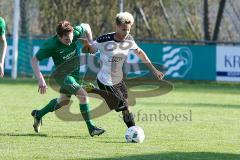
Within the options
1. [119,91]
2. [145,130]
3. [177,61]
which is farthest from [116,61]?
[177,61]

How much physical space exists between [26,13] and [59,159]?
21001 mm

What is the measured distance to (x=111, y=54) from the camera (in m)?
11.7

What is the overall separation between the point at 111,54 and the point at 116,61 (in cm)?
15

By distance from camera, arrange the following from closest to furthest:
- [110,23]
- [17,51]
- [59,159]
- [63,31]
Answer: [59,159]
[63,31]
[17,51]
[110,23]

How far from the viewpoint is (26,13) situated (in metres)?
30.1

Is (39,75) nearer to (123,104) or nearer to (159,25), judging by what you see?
(123,104)

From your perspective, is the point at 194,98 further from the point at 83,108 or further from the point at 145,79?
the point at 83,108

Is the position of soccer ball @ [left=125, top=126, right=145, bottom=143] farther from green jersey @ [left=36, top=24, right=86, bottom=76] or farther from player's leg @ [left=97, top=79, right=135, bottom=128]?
green jersey @ [left=36, top=24, right=86, bottom=76]

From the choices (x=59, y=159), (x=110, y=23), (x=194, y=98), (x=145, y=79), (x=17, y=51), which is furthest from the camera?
(x=110, y=23)

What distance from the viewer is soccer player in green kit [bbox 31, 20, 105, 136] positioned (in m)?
11.6

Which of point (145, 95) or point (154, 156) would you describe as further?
point (145, 95)

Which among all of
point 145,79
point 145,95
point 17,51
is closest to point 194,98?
point 145,95

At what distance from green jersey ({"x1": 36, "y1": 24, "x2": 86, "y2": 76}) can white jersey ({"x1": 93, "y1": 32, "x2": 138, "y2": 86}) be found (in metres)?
0.47

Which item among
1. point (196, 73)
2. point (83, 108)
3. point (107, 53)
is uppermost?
point (107, 53)
